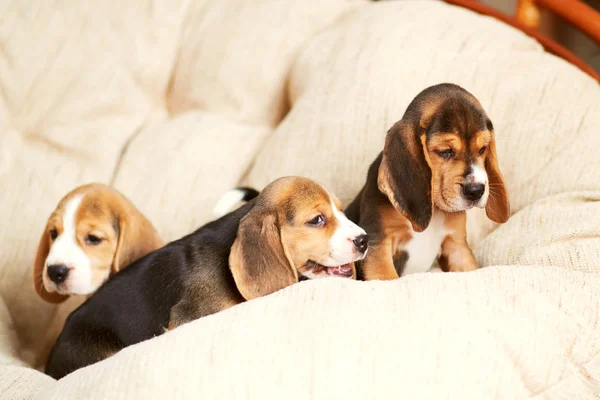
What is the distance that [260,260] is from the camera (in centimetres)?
191

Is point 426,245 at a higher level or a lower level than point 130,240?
higher

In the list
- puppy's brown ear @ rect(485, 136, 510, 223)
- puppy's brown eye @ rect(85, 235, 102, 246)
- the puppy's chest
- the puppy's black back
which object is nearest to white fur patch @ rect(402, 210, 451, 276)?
the puppy's chest

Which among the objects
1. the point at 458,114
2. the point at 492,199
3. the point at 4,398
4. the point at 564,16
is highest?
the point at 564,16

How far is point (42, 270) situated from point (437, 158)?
1.39m

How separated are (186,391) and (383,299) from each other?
463mm

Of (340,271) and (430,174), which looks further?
(340,271)

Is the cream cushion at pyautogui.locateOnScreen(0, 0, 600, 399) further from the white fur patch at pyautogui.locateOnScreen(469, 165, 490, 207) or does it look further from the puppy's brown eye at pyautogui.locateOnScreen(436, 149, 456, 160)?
the puppy's brown eye at pyautogui.locateOnScreen(436, 149, 456, 160)

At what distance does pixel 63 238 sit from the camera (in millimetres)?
2350

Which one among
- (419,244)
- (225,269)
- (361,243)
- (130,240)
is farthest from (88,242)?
(419,244)

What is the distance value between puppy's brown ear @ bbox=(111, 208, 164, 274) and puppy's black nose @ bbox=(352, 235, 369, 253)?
814mm

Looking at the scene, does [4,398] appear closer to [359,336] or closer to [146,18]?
[359,336]

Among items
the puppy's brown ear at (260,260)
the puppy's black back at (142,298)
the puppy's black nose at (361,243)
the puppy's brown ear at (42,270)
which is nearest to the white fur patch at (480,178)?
the puppy's black nose at (361,243)

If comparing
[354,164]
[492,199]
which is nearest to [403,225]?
[492,199]

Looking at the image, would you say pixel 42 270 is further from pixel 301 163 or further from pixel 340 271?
pixel 340 271
